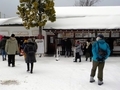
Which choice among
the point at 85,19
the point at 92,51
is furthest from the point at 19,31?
the point at 92,51

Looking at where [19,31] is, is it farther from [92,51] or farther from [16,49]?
[92,51]

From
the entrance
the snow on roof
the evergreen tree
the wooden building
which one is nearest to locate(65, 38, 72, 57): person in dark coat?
the wooden building

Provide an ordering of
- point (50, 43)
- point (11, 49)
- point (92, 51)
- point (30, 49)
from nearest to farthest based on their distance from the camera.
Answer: point (92, 51), point (30, 49), point (11, 49), point (50, 43)

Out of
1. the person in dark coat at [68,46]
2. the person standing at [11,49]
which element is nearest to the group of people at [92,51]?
the person standing at [11,49]

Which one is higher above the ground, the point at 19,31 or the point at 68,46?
the point at 19,31

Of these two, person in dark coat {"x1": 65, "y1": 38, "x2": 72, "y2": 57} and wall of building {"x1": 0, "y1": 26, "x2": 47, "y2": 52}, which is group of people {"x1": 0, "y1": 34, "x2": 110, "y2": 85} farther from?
wall of building {"x1": 0, "y1": 26, "x2": 47, "y2": 52}

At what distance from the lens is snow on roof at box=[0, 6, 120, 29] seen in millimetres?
20234

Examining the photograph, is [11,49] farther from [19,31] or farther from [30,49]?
[19,31]

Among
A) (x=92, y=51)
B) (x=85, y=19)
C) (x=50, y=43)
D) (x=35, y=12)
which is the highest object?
(x=35, y=12)

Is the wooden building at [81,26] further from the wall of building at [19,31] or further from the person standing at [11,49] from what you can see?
the person standing at [11,49]

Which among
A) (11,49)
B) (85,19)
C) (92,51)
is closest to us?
(92,51)

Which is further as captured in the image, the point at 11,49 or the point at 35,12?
the point at 35,12

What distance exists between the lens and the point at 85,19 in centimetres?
2194

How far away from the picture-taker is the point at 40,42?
19.1m
